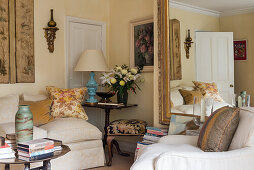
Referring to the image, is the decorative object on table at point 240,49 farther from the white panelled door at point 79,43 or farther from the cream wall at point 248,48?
the white panelled door at point 79,43

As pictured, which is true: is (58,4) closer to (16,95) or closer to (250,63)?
(16,95)

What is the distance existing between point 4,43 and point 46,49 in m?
0.63

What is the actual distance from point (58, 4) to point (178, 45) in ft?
6.76

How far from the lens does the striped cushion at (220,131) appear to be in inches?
89.9

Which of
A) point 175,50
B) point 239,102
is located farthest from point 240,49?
point 175,50

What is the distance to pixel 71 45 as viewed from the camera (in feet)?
Result: 15.7

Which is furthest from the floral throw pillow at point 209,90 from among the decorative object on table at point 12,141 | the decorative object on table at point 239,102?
the decorative object on table at point 12,141

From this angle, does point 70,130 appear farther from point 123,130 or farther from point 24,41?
point 24,41

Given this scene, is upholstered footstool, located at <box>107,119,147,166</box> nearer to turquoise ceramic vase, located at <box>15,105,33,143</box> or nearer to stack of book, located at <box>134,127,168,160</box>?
stack of book, located at <box>134,127,168,160</box>

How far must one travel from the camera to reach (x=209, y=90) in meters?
3.28

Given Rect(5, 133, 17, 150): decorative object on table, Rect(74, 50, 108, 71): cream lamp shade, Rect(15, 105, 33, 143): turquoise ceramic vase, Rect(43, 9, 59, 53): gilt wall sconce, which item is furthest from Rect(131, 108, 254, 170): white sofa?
Rect(43, 9, 59, 53): gilt wall sconce

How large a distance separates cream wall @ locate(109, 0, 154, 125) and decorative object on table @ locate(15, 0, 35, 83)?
1.32m

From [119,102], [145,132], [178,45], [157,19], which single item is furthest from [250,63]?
[119,102]

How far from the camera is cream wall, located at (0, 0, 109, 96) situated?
4383 millimetres
